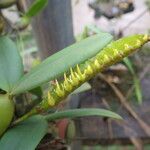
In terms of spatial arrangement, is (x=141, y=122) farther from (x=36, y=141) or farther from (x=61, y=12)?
(x=36, y=141)

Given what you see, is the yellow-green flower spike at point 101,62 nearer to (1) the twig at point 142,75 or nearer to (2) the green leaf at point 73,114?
(2) the green leaf at point 73,114

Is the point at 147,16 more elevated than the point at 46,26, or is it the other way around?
the point at 46,26

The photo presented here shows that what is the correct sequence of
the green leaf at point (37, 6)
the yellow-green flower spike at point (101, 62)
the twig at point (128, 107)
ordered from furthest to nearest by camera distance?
the twig at point (128, 107), the green leaf at point (37, 6), the yellow-green flower spike at point (101, 62)

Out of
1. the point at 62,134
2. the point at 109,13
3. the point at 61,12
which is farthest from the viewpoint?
the point at 109,13

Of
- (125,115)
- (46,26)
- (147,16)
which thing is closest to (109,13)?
(147,16)

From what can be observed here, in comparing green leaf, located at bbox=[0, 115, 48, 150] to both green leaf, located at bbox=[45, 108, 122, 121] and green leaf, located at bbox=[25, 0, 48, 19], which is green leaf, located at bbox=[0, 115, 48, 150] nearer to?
green leaf, located at bbox=[45, 108, 122, 121]

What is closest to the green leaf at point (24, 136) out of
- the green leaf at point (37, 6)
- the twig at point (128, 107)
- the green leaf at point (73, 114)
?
the green leaf at point (73, 114)
